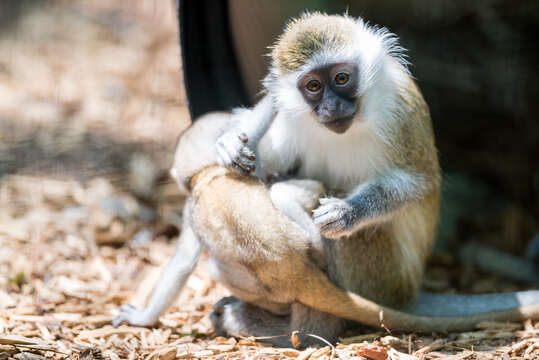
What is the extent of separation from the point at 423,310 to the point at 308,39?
204 centimetres

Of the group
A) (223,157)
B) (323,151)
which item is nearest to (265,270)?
(223,157)

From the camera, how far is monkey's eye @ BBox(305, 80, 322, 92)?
12.5 ft

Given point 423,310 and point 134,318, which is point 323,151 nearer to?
point 423,310

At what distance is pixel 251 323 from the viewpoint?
4.18m

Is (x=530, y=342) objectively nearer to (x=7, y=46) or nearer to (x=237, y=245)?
(x=237, y=245)

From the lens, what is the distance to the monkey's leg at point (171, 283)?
14.2 feet

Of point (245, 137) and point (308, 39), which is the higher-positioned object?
point (308, 39)

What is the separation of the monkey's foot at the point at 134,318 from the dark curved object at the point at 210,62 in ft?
6.20

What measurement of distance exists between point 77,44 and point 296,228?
6.37 m

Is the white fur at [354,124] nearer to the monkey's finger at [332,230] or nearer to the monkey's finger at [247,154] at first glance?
the monkey's finger at [247,154]

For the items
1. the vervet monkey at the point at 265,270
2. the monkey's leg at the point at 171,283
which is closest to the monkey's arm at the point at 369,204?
the vervet monkey at the point at 265,270

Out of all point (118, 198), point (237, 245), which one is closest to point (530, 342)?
point (237, 245)

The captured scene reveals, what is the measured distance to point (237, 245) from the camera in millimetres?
3760

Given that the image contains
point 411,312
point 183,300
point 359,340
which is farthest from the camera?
point 183,300
